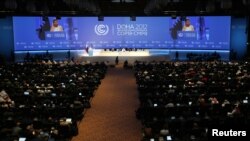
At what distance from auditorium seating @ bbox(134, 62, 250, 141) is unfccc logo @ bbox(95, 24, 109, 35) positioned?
1272 centimetres

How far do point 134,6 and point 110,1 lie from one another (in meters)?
2.55

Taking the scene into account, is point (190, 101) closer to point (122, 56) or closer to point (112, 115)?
point (112, 115)

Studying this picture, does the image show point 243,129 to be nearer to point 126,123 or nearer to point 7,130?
point 7,130

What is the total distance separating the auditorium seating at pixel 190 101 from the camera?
13094mm

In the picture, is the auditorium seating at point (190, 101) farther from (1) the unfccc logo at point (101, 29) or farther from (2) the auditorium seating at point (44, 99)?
(1) the unfccc logo at point (101, 29)

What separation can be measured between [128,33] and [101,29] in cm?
293

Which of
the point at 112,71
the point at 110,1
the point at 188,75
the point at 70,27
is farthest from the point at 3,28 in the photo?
the point at 188,75

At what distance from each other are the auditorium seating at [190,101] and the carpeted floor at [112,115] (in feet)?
2.11

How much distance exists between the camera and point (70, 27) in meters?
39.8

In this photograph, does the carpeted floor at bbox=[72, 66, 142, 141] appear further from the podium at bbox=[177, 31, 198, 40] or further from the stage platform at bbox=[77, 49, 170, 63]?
the podium at bbox=[177, 31, 198, 40]

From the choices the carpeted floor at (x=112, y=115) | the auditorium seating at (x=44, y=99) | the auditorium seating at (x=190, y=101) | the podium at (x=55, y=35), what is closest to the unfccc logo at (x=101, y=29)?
the podium at (x=55, y=35)

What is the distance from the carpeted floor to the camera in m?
14.6

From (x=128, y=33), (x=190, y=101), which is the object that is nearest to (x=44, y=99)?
(x=190, y=101)

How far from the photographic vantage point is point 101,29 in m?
40.0
